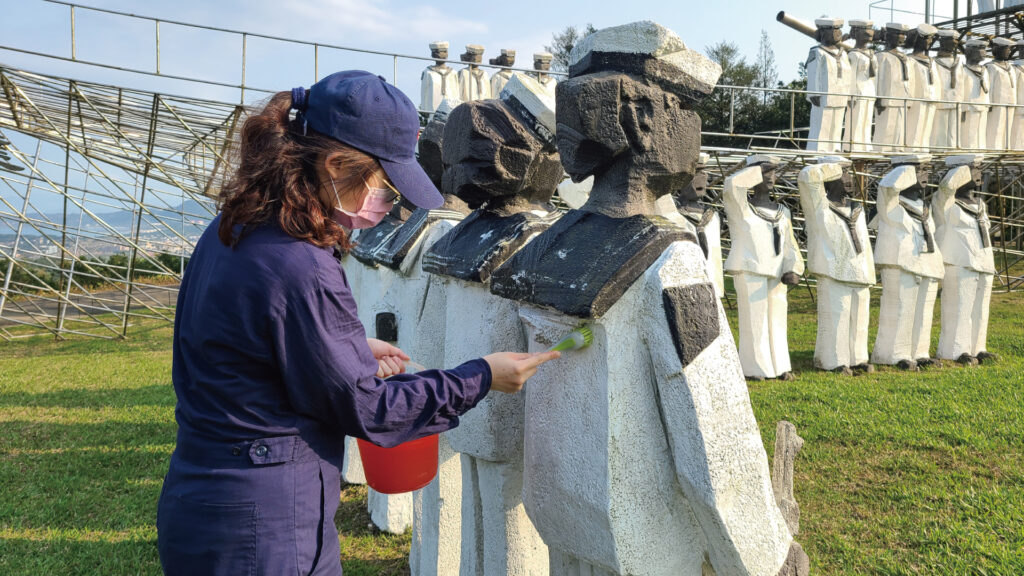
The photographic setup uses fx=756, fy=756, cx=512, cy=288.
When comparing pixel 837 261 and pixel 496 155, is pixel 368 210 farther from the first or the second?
pixel 837 261

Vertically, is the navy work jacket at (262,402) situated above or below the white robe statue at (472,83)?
below

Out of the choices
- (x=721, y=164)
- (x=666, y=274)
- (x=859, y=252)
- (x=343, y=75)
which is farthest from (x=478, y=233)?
(x=721, y=164)

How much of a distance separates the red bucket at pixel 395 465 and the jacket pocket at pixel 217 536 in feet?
1.74

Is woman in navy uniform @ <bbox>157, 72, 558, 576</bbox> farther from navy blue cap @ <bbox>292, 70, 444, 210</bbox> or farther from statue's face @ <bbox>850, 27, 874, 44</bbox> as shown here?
statue's face @ <bbox>850, 27, 874, 44</bbox>

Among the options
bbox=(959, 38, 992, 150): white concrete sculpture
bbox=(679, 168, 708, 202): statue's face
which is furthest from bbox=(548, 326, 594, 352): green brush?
bbox=(959, 38, 992, 150): white concrete sculpture

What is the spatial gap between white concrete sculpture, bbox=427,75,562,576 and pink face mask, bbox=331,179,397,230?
0.94 metres

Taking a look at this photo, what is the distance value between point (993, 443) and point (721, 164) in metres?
5.02

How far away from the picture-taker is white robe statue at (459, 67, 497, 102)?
13984mm

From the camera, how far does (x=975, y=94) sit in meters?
14.2

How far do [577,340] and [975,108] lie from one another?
1506 centimetres

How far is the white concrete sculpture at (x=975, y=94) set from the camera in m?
14.1

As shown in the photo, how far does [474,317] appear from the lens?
2.83m

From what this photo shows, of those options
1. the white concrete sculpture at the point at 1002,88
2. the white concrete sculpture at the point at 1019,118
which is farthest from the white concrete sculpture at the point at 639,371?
the white concrete sculpture at the point at 1019,118

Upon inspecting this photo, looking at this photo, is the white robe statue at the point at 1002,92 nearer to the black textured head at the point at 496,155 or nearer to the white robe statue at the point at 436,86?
the white robe statue at the point at 436,86
